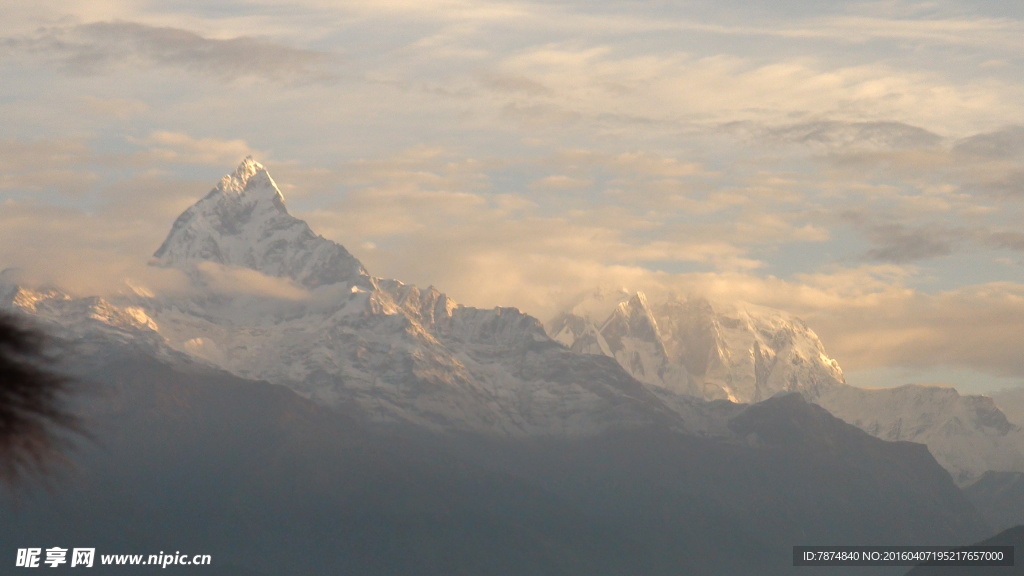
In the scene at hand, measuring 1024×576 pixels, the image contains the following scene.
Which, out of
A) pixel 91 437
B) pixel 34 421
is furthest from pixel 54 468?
pixel 91 437

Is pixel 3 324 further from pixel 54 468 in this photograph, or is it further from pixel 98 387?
pixel 98 387

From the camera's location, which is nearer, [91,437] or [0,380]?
[0,380]

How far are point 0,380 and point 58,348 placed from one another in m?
0.60

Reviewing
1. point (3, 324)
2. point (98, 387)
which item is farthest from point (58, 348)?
point (98, 387)

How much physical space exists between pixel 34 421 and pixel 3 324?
857 millimetres

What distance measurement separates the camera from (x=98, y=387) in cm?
1669

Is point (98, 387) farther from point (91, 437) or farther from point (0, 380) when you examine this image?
point (0, 380)

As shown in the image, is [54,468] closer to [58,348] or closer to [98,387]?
[58,348]

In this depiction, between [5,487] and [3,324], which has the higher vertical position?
[3,324]

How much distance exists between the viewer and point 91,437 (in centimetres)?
1658

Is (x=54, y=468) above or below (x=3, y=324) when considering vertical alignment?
below

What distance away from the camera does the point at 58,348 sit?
14188 mm

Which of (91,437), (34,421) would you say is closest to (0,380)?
(34,421)

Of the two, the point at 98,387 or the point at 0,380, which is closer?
the point at 0,380
